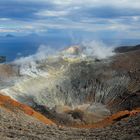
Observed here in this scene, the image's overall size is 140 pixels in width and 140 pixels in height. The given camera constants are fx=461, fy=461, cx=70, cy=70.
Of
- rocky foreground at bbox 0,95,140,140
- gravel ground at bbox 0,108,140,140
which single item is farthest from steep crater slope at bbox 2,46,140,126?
gravel ground at bbox 0,108,140,140

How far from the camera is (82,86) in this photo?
272ft

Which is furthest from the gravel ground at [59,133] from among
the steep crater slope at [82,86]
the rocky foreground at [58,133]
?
the steep crater slope at [82,86]

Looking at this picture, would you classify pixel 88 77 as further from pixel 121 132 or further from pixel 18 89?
pixel 121 132

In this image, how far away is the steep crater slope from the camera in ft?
245

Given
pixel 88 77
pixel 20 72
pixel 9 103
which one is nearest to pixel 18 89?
pixel 20 72

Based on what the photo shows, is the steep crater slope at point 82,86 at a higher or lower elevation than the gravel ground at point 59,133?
lower

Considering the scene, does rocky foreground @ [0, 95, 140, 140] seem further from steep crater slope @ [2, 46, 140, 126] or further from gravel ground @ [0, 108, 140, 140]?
steep crater slope @ [2, 46, 140, 126]

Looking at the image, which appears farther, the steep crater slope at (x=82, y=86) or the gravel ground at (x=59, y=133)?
the steep crater slope at (x=82, y=86)

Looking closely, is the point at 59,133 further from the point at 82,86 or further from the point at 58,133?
the point at 82,86

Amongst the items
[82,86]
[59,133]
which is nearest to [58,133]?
[59,133]

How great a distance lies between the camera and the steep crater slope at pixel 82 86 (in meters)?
74.6

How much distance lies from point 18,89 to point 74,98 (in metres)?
9.78

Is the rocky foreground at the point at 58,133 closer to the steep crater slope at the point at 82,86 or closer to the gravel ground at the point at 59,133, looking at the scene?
the gravel ground at the point at 59,133

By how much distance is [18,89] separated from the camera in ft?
254
